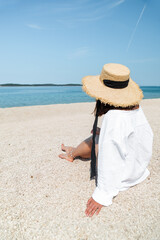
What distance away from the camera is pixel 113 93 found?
180 centimetres

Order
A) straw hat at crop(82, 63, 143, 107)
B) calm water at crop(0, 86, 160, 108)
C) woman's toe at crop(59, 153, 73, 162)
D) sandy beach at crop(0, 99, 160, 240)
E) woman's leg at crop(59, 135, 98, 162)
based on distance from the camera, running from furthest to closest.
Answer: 1. calm water at crop(0, 86, 160, 108)
2. woman's toe at crop(59, 153, 73, 162)
3. woman's leg at crop(59, 135, 98, 162)
4. straw hat at crop(82, 63, 143, 107)
5. sandy beach at crop(0, 99, 160, 240)

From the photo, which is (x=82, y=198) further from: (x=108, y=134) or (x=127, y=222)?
(x=108, y=134)

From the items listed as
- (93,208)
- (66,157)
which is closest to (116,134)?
(93,208)

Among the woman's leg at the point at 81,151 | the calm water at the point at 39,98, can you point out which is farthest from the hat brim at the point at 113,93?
the calm water at the point at 39,98

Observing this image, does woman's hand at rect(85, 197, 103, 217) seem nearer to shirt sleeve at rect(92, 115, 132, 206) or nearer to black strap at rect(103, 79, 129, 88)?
shirt sleeve at rect(92, 115, 132, 206)

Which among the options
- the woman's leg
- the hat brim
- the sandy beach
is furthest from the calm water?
the hat brim

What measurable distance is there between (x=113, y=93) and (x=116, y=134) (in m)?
0.40

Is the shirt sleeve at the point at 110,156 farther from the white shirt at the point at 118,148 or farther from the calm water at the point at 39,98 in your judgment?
the calm water at the point at 39,98

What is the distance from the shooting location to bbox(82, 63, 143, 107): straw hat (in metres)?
1.76

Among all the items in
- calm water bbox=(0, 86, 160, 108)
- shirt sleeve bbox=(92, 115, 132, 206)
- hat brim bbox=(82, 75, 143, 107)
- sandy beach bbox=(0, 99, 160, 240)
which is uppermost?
hat brim bbox=(82, 75, 143, 107)

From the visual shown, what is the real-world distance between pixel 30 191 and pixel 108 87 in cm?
149

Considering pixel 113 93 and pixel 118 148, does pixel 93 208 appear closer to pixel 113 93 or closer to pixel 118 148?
pixel 118 148

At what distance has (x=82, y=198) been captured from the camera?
6.85 ft

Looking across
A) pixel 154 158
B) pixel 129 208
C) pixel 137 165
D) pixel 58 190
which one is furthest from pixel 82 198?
pixel 154 158
